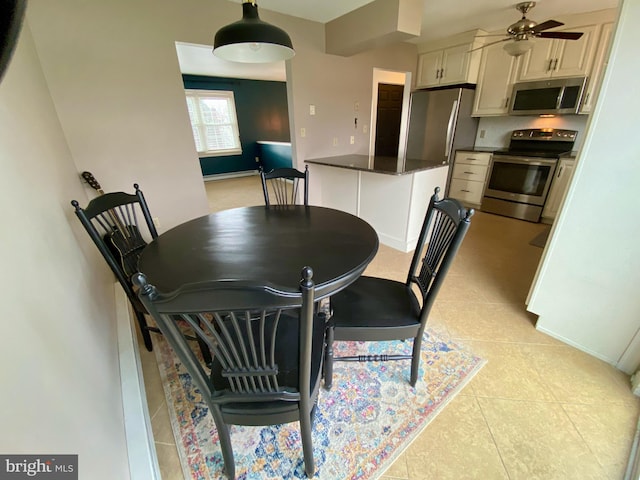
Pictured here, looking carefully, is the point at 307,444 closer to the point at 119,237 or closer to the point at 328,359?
the point at 328,359

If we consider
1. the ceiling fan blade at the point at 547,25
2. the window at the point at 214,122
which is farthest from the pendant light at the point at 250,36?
the window at the point at 214,122

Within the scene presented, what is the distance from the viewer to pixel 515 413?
135cm

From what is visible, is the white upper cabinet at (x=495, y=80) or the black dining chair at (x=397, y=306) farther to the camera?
the white upper cabinet at (x=495, y=80)

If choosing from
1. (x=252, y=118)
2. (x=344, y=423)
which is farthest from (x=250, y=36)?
(x=252, y=118)

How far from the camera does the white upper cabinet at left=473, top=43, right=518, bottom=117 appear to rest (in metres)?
3.71

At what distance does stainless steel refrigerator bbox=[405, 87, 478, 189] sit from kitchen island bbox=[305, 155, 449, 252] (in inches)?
53.7

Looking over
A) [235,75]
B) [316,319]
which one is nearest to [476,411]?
[316,319]

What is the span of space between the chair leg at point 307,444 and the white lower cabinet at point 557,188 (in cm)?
389

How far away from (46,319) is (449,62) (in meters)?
5.08

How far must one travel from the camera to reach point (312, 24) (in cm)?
323

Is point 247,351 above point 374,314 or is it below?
above

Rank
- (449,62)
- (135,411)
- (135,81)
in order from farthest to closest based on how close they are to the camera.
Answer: (449,62) < (135,81) < (135,411)

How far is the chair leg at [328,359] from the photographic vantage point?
1317 mm

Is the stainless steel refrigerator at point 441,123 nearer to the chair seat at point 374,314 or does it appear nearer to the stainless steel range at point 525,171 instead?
the stainless steel range at point 525,171
